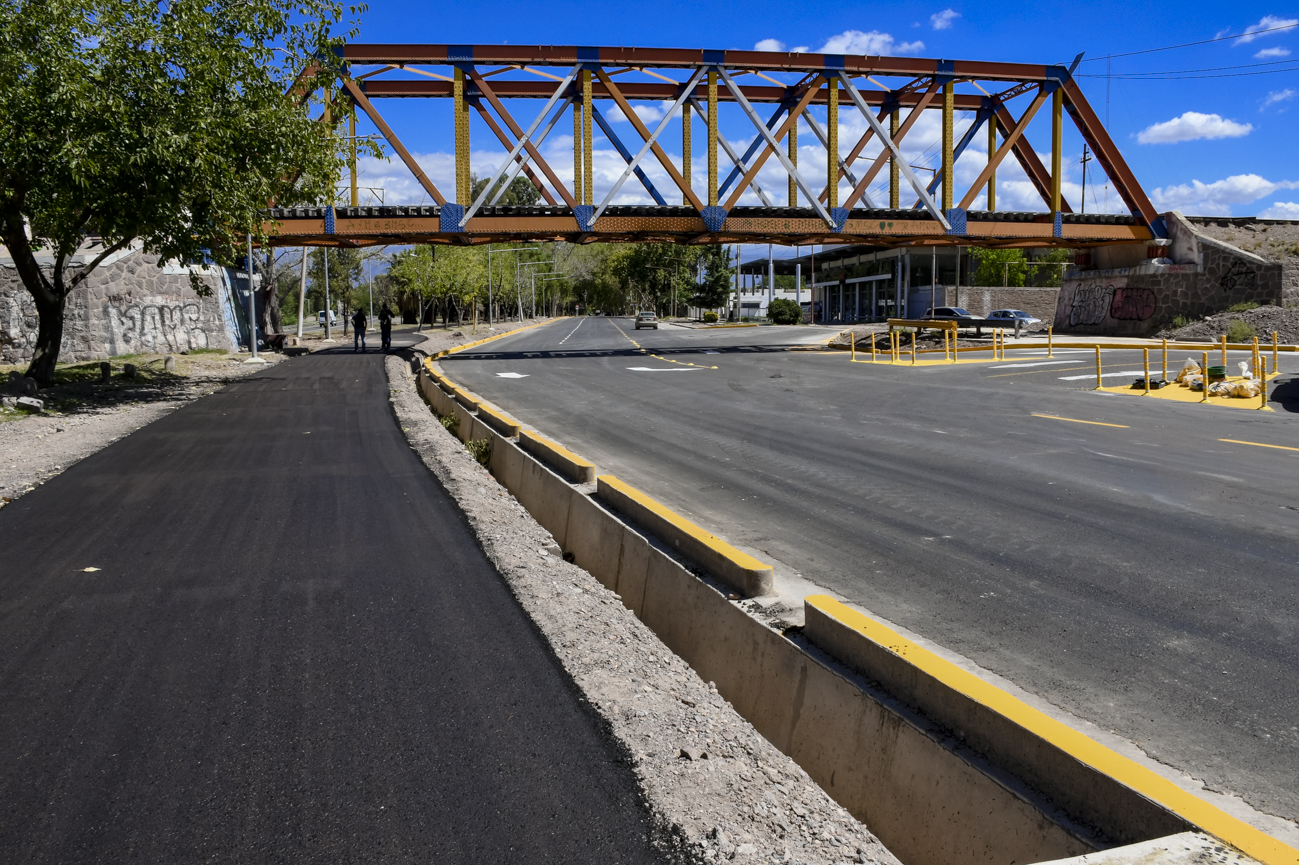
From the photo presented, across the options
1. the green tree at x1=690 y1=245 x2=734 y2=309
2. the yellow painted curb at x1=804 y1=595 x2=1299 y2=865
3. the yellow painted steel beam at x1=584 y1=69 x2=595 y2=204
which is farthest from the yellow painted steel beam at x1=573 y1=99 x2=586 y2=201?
A: the green tree at x1=690 y1=245 x2=734 y2=309

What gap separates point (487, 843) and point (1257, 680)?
358cm

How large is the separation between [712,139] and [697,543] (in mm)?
33702

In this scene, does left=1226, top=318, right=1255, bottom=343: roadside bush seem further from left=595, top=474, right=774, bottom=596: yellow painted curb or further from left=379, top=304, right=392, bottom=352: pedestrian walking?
left=595, top=474, right=774, bottom=596: yellow painted curb

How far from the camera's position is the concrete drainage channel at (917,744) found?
289 cm

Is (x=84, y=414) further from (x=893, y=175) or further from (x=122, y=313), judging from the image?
(x=893, y=175)

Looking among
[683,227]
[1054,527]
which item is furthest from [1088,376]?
[1054,527]

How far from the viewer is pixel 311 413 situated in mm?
16656

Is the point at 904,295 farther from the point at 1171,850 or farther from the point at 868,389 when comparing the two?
the point at 1171,850

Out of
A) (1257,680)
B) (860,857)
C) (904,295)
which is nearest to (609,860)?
(860,857)

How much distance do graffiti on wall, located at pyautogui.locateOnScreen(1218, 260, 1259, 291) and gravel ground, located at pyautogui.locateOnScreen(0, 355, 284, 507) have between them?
3880 cm

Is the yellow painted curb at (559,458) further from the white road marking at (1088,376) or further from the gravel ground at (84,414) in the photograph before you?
the white road marking at (1088,376)

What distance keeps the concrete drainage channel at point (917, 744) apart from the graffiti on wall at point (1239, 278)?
42279 mm

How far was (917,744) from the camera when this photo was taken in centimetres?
355

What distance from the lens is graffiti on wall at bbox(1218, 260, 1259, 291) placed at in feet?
129
